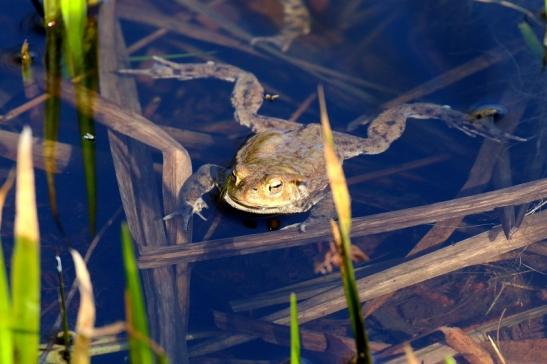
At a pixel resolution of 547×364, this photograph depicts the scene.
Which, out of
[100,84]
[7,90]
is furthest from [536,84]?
[7,90]

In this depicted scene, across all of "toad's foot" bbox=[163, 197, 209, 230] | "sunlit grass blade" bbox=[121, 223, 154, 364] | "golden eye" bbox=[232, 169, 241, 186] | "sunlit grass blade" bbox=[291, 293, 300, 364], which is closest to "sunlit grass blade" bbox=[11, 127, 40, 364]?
"sunlit grass blade" bbox=[121, 223, 154, 364]

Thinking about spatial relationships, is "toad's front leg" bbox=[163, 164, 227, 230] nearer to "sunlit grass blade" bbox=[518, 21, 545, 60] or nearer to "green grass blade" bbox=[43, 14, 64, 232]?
"green grass blade" bbox=[43, 14, 64, 232]

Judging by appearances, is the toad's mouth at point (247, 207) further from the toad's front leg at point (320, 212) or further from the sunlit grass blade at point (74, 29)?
the sunlit grass blade at point (74, 29)

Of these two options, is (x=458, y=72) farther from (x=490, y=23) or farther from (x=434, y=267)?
(x=434, y=267)

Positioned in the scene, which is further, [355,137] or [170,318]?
[355,137]

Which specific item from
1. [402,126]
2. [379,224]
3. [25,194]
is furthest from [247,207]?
[25,194]

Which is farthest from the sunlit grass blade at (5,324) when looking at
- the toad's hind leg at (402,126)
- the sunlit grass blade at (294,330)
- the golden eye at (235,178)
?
the toad's hind leg at (402,126)
